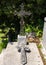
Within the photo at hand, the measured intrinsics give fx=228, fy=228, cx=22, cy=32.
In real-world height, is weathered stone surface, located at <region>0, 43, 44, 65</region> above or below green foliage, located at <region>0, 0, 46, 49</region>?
below

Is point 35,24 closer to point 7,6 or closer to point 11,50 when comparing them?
point 7,6

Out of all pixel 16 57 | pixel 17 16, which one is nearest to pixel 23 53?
pixel 16 57

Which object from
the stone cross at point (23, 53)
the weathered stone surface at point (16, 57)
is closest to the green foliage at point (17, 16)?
the weathered stone surface at point (16, 57)

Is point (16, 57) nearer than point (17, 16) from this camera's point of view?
Yes

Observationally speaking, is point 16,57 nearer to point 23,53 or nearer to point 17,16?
point 23,53

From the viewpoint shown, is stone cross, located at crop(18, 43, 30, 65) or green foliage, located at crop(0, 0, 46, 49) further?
green foliage, located at crop(0, 0, 46, 49)

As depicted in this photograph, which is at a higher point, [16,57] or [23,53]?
[23,53]

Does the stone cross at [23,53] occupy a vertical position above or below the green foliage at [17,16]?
below

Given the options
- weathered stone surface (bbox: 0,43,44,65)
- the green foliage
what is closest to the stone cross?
weathered stone surface (bbox: 0,43,44,65)

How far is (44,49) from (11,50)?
1506 millimetres

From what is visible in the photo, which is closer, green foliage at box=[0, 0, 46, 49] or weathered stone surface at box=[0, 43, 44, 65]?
weathered stone surface at box=[0, 43, 44, 65]

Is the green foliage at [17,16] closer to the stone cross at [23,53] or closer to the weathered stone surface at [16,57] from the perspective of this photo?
the weathered stone surface at [16,57]

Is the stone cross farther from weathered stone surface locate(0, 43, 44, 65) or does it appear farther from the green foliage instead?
the green foliage

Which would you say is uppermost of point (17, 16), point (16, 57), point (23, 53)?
point (17, 16)
